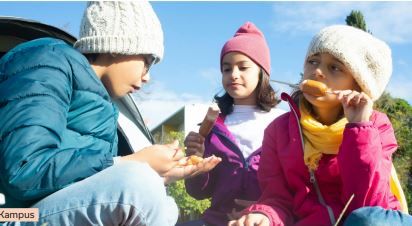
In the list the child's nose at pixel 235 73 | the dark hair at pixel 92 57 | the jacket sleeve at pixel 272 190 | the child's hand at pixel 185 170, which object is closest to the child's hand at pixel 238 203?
the jacket sleeve at pixel 272 190

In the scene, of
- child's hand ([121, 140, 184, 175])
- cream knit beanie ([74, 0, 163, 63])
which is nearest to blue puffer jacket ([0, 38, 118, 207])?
child's hand ([121, 140, 184, 175])

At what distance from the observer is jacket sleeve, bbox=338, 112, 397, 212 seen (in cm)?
184

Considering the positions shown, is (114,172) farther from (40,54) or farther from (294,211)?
(294,211)

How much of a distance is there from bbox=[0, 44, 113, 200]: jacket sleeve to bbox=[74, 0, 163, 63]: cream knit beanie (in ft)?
1.12

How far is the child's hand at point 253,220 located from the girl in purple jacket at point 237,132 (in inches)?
17.9

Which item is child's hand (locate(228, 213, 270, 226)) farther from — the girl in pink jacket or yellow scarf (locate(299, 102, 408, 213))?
yellow scarf (locate(299, 102, 408, 213))

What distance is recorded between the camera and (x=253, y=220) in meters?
1.87

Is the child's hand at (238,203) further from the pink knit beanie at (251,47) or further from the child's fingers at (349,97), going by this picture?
the pink knit beanie at (251,47)

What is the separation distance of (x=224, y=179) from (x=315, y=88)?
2.66 feet

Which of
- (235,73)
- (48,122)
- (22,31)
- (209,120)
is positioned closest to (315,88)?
(209,120)

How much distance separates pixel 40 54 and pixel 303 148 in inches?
39.7

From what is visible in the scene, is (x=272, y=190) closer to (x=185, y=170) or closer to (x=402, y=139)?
(x=185, y=170)

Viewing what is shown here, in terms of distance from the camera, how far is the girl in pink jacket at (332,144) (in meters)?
1.85

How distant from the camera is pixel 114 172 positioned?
151 centimetres
